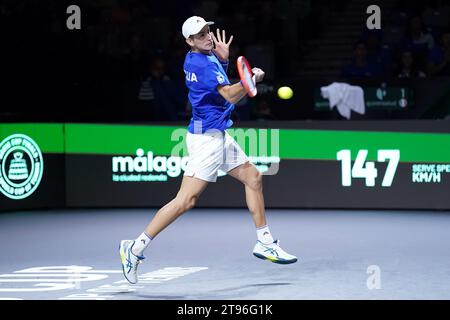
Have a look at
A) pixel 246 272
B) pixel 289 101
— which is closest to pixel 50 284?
pixel 246 272

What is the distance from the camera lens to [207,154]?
738 cm

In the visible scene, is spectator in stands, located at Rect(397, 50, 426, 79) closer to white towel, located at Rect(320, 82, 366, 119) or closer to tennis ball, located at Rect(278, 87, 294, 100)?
white towel, located at Rect(320, 82, 366, 119)

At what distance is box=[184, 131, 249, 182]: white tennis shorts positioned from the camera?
734 cm

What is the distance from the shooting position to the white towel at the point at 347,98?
13336mm

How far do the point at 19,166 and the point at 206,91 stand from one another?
5850 mm

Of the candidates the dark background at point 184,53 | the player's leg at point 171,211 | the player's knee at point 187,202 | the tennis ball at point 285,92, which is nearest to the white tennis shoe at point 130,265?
the player's leg at point 171,211

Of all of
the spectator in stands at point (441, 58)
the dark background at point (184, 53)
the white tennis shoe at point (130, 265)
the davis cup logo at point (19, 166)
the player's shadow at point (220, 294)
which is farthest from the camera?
the spectator in stands at point (441, 58)

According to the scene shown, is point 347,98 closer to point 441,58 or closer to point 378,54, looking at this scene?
point 378,54

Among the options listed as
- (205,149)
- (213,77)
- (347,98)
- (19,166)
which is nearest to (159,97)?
(19,166)

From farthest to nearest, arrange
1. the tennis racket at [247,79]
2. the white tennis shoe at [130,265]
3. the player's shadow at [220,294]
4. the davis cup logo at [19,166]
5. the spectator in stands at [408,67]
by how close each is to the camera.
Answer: the spectator in stands at [408,67] < the davis cup logo at [19,166] < the white tennis shoe at [130,265] < the tennis racket at [247,79] < the player's shadow at [220,294]

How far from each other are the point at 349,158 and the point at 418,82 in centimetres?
149

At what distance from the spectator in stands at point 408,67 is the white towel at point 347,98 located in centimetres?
85

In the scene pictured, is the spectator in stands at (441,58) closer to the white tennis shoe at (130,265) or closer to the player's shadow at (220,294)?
the player's shadow at (220,294)

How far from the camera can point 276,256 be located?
24.7 feet
